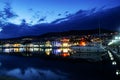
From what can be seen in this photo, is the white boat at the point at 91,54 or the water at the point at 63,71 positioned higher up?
the white boat at the point at 91,54

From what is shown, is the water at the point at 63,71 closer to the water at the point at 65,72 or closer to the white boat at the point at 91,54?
the water at the point at 65,72

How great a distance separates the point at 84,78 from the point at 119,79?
5.06 meters

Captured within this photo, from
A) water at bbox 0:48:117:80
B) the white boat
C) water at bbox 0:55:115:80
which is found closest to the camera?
water at bbox 0:55:115:80

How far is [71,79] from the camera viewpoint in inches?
1120

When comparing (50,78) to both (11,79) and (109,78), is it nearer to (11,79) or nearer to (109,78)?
(11,79)

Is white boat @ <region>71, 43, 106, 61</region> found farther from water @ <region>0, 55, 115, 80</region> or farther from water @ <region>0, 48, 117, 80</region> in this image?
water @ <region>0, 55, 115, 80</region>

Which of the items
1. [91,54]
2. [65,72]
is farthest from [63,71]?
[91,54]

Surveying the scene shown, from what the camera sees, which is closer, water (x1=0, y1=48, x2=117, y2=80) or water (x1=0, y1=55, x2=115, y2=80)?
water (x1=0, y1=55, x2=115, y2=80)

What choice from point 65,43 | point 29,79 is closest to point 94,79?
point 29,79

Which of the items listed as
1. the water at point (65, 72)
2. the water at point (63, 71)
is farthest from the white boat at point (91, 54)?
the water at point (65, 72)

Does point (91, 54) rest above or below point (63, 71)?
above

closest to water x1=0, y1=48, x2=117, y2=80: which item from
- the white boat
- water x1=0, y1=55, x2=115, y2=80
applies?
water x1=0, y1=55, x2=115, y2=80

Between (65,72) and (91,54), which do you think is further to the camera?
(91,54)

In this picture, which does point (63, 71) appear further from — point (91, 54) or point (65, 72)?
point (91, 54)
